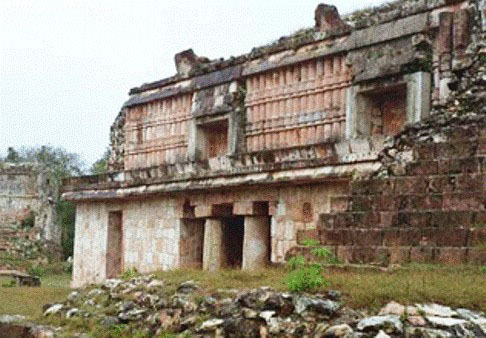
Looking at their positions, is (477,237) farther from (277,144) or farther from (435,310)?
(277,144)

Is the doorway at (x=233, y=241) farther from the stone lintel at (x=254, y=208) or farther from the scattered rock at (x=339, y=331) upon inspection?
the scattered rock at (x=339, y=331)

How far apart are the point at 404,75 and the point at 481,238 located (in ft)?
12.8

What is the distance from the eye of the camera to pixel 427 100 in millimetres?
9992

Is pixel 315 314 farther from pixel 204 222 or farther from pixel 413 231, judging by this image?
pixel 204 222

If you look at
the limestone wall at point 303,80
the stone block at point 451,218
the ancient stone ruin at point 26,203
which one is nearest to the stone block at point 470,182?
the stone block at point 451,218

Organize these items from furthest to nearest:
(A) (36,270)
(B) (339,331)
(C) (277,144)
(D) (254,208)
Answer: (A) (36,270) < (C) (277,144) < (D) (254,208) < (B) (339,331)

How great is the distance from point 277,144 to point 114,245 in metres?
5.14

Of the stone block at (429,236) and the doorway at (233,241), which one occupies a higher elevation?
the stone block at (429,236)

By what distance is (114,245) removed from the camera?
1573 cm

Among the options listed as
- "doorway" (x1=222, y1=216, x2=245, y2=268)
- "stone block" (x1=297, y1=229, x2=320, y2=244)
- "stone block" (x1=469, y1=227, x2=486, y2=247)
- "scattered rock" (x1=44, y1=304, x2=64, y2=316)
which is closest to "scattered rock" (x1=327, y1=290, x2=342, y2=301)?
"stone block" (x1=469, y1=227, x2=486, y2=247)

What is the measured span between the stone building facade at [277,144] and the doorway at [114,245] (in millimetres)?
23

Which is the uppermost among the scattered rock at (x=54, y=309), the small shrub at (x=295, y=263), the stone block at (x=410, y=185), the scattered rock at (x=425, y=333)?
the stone block at (x=410, y=185)

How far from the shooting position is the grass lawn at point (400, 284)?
5762 millimetres

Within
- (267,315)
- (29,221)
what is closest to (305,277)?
(267,315)
